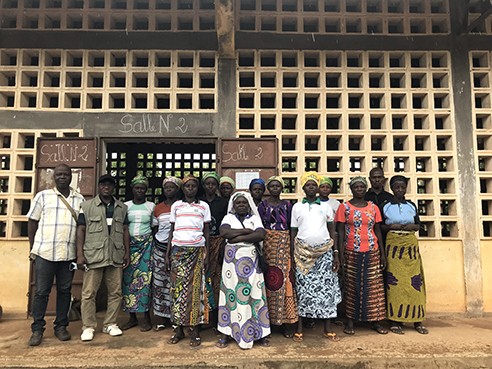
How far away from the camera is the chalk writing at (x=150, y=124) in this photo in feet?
16.1

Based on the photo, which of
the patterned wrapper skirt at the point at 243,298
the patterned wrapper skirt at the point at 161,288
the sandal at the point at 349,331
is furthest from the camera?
the patterned wrapper skirt at the point at 161,288

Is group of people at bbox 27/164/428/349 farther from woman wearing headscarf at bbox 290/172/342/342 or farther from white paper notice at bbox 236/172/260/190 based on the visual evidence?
white paper notice at bbox 236/172/260/190

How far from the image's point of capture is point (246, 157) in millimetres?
4859

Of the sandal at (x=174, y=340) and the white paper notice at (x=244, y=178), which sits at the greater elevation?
the white paper notice at (x=244, y=178)

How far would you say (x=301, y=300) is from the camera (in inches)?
147

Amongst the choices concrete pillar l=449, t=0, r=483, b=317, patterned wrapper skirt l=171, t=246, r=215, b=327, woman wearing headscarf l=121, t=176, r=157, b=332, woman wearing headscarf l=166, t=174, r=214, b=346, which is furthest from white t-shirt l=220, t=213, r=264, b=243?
concrete pillar l=449, t=0, r=483, b=317

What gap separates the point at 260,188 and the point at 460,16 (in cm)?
406

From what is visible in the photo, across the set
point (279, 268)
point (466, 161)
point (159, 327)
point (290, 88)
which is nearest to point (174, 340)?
point (159, 327)

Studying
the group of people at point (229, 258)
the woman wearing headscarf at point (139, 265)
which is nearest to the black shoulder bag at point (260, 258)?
the group of people at point (229, 258)

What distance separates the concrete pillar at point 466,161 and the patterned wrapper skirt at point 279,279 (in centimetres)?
280

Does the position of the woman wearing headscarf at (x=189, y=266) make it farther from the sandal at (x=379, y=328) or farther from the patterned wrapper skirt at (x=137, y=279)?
the sandal at (x=379, y=328)

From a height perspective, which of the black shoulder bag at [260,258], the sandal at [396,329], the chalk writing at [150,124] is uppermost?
the chalk writing at [150,124]

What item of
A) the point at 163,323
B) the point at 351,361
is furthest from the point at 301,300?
the point at 163,323

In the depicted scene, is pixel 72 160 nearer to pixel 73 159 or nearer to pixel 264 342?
pixel 73 159
